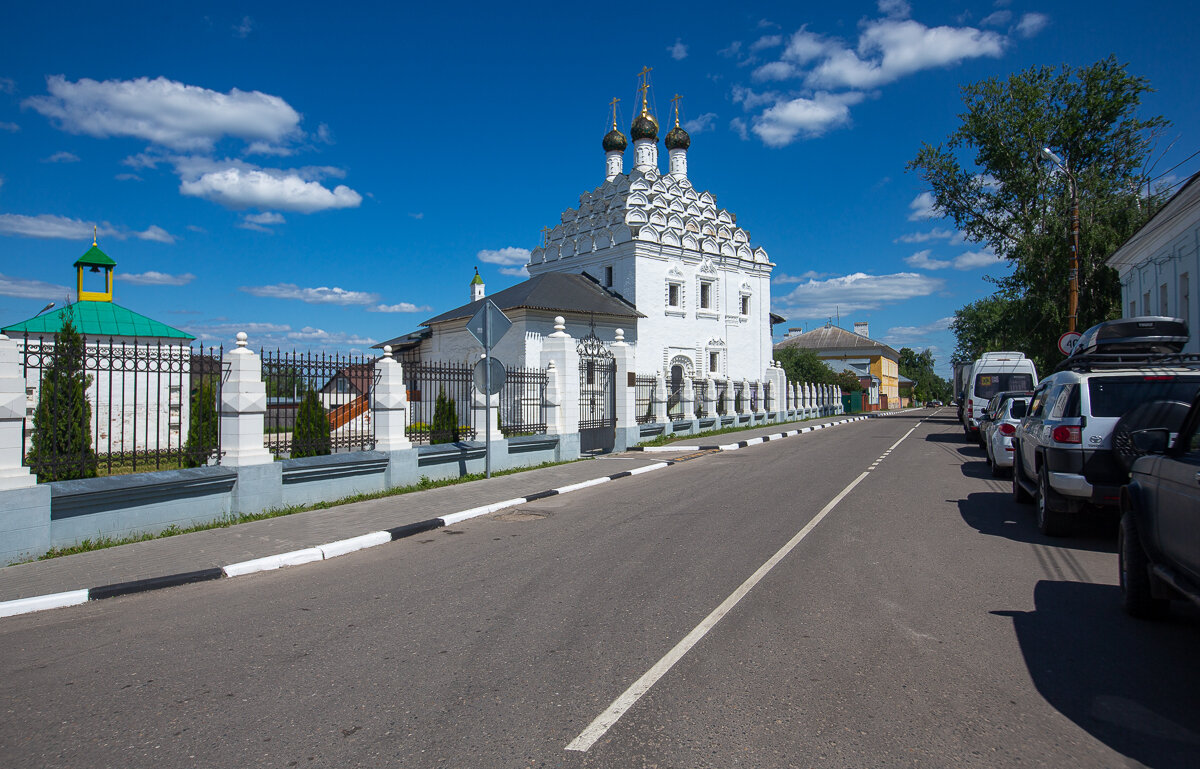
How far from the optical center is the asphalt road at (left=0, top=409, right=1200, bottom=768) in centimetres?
321

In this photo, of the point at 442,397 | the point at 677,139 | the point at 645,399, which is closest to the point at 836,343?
the point at 677,139

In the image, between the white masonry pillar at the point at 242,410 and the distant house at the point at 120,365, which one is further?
the white masonry pillar at the point at 242,410

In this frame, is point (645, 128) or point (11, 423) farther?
point (645, 128)

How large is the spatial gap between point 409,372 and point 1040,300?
3204 cm

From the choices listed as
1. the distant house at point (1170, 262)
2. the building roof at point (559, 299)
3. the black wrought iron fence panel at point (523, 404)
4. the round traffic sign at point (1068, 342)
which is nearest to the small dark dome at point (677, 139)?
the building roof at point (559, 299)

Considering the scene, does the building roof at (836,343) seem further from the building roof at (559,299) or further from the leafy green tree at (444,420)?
the leafy green tree at (444,420)

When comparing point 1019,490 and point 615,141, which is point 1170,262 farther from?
point 615,141

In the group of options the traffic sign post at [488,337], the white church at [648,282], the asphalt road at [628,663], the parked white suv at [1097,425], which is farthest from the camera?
the white church at [648,282]

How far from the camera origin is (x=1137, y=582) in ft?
15.9

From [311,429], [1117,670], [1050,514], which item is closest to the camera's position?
[1117,670]

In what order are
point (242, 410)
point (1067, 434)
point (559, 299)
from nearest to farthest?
point (1067, 434)
point (242, 410)
point (559, 299)

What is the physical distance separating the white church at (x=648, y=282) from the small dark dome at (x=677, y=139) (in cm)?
7

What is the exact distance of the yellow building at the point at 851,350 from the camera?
84.0 m

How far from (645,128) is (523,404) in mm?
36767
